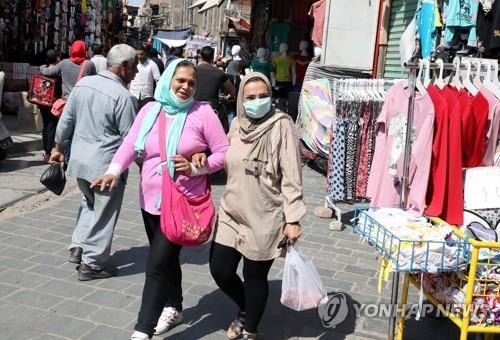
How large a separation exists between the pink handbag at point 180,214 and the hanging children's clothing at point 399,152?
4.07 ft

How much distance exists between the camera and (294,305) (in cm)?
323

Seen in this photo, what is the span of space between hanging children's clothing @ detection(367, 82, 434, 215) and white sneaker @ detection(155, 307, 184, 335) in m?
1.55

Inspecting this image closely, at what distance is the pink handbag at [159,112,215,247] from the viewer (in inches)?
126

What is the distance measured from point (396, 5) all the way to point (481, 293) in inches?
294

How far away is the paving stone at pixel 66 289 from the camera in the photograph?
412cm

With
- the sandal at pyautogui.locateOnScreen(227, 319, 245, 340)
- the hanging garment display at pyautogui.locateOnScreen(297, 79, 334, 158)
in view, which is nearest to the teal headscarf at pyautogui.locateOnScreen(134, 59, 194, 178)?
the sandal at pyautogui.locateOnScreen(227, 319, 245, 340)

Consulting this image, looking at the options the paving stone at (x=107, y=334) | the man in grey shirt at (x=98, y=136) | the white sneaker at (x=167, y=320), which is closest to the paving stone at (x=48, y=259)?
the man in grey shirt at (x=98, y=136)

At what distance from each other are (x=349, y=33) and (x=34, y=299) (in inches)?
262

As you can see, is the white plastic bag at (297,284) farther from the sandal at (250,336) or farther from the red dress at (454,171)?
the red dress at (454,171)

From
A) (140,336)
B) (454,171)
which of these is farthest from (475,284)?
(140,336)

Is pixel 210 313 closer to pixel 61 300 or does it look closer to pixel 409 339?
pixel 61 300

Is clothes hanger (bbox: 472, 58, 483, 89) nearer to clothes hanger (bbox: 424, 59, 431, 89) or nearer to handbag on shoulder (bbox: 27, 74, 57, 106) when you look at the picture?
clothes hanger (bbox: 424, 59, 431, 89)

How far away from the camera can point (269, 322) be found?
12.8 ft

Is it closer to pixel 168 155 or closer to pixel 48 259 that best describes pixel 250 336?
pixel 168 155
